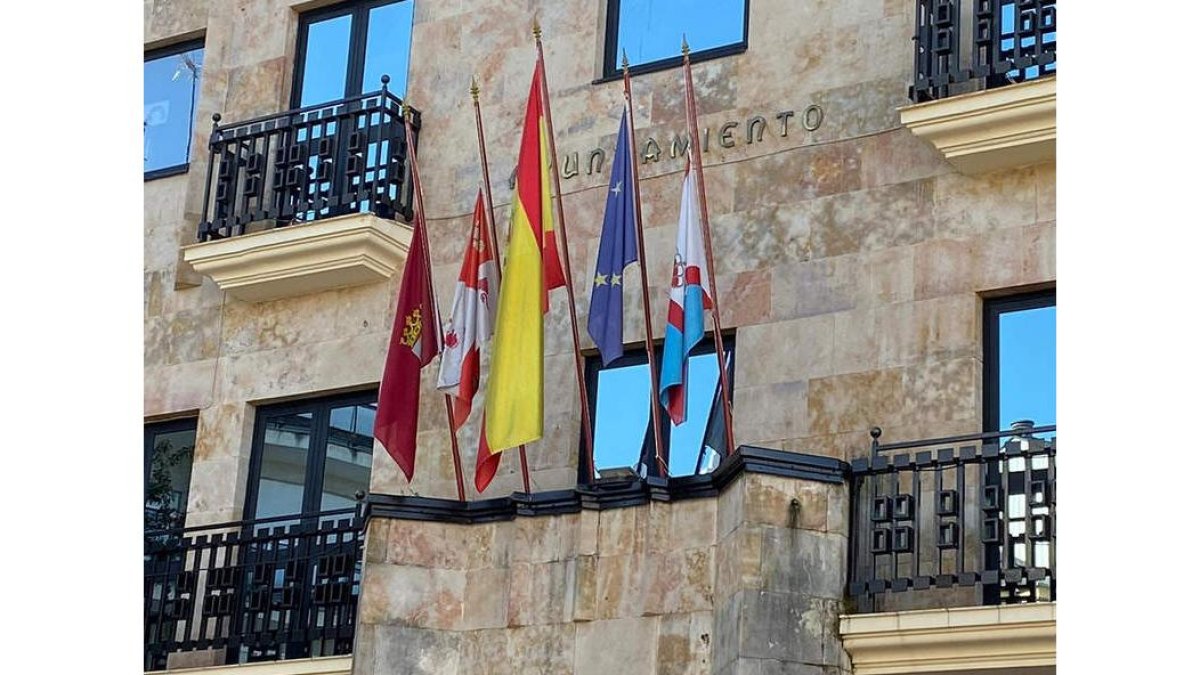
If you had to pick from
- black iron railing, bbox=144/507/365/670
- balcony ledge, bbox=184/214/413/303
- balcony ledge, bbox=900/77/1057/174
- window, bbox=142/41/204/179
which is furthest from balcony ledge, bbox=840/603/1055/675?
window, bbox=142/41/204/179

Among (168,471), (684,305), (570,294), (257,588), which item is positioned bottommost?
(257,588)

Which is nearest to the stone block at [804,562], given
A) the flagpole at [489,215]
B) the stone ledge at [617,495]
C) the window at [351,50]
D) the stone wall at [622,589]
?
the stone wall at [622,589]

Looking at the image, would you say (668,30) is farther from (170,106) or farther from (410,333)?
(170,106)

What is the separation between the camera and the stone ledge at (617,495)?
1310 cm

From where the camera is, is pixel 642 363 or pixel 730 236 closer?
pixel 730 236

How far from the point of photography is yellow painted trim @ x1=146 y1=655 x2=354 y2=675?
51.4 feet

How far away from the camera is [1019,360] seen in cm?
1465

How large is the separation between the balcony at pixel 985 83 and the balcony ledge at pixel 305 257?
14.6ft

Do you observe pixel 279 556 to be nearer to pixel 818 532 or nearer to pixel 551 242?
pixel 551 242

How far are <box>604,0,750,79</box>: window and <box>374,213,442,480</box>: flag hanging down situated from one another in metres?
2.27

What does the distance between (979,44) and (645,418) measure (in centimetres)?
367

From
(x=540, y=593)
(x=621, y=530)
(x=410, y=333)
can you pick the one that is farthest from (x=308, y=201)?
(x=621, y=530)

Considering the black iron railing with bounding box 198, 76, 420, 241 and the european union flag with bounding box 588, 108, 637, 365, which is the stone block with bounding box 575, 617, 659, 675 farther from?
the black iron railing with bounding box 198, 76, 420, 241
